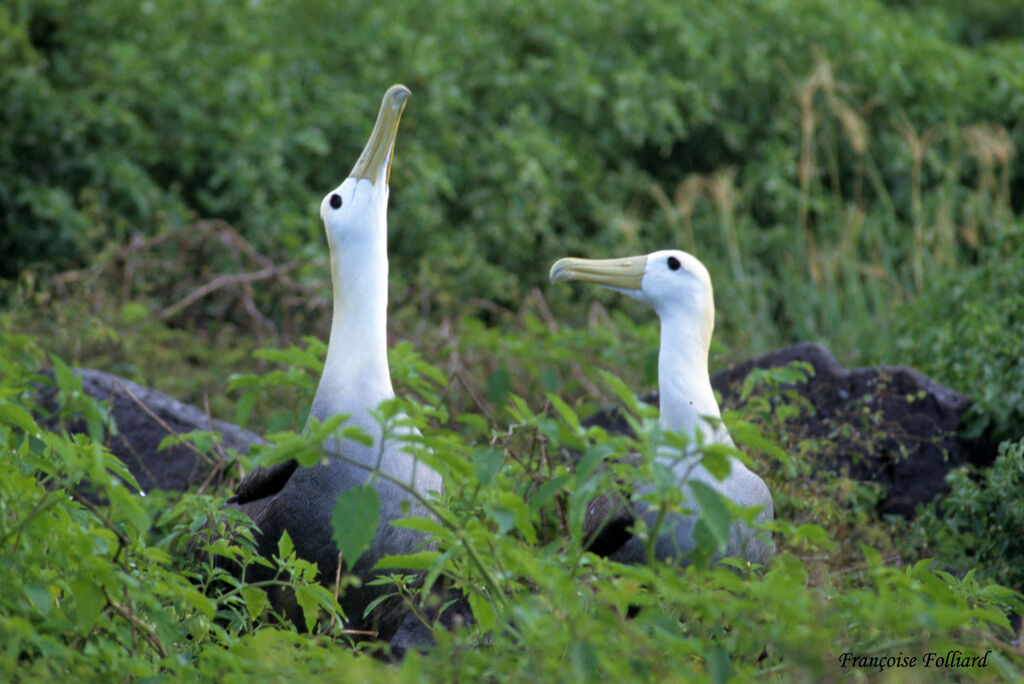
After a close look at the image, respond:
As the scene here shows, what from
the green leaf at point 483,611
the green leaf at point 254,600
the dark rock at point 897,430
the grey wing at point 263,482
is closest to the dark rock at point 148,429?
the grey wing at point 263,482

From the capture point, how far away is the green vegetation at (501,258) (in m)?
2.42

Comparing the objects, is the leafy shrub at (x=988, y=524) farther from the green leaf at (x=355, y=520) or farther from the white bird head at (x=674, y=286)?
the green leaf at (x=355, y=520)

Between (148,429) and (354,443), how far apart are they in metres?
1.50

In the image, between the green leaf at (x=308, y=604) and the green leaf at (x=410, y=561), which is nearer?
the green leaf at (x=410, y=561)

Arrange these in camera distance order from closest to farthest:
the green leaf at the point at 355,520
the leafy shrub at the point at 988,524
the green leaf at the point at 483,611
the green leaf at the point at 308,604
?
the green leaf at the point at 355,520 < the green leaf at the point at 483,611 < the green leaf at the point at 308,604 < the leafy shrub at the point at 988,524

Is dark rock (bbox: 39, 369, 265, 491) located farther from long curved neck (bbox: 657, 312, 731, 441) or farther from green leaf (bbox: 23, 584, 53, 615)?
green leaf (bbox: 23, 584, 53, 615)

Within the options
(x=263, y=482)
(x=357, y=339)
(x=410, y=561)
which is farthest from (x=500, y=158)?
(x=410, y=561)

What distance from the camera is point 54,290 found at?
6.55 meters

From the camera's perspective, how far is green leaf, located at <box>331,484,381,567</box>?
232 cm

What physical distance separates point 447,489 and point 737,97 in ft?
20.9

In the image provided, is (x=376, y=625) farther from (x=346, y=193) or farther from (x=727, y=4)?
(x=727, y=4)

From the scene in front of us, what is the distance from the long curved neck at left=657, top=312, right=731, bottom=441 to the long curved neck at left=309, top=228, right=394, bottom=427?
2.74 feet

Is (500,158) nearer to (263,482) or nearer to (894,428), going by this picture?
(894,428)

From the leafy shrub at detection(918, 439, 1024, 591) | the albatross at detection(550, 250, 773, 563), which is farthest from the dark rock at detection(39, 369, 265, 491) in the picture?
the leafy shrub at detection(918, 439, 1024, 591)
